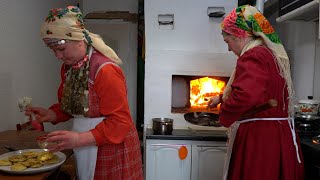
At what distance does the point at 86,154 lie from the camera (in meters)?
1.10

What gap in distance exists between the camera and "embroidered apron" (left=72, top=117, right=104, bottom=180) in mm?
1096

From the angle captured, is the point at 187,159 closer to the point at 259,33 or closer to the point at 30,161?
the point at 259,33

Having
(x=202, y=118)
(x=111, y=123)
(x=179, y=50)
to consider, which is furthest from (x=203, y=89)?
(x=111, y=123)

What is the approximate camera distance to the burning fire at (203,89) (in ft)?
8.55

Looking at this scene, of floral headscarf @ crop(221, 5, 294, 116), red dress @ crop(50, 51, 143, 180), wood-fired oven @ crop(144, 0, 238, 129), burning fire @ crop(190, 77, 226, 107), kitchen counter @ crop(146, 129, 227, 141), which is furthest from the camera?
burning fire @ crop(190, 77, 226, 107)

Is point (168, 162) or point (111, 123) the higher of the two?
point (111, 123)

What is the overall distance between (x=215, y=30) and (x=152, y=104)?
0.79 meters

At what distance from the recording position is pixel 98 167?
3.65 feet

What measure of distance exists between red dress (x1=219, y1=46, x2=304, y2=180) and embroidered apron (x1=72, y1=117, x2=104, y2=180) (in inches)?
25.2

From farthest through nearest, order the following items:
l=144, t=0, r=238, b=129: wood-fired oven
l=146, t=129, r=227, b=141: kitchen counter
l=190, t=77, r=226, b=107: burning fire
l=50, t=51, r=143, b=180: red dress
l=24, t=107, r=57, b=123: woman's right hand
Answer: l=190, t=77, r=226, b=107: burning fire → l=144, t=0, r=238, b=129: wood-fired oven → l=146, t=129, r=227, b=141: kitchen counter → l=24, t=107, r=57, b=123: woman's right hand → l=50, t=51, r=143, b=180: red dress

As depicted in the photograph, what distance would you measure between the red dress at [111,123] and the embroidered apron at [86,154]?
0.06 feet

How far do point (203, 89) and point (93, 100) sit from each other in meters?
1.66

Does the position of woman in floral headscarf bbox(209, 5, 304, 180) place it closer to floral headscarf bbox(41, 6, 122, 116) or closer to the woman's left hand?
floral headscarf bbox(41, 6, 122, 116)

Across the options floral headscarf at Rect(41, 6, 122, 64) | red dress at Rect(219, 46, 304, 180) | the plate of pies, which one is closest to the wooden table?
the plate of pies
